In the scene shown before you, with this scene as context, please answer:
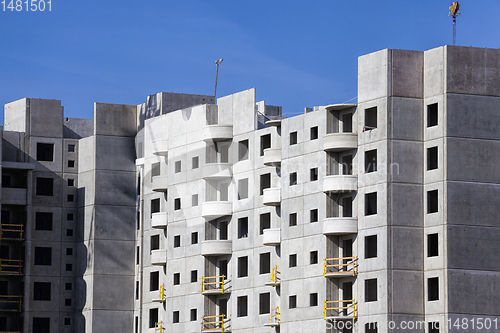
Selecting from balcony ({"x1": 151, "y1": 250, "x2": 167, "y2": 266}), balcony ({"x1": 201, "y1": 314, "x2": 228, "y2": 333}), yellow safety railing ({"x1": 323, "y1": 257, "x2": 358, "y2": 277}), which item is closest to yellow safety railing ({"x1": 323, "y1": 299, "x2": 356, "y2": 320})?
yellow safety railing ({"x1": 323, "y1": 257, "x2": 358, "y2": 277})

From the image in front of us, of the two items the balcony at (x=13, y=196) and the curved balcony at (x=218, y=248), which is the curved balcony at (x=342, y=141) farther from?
the balcony at (x=13, y=196)

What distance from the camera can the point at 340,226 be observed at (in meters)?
87.8

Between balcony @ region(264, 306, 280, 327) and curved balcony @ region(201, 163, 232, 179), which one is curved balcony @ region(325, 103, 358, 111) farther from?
balcony @ region(264, 306, 280, 327)

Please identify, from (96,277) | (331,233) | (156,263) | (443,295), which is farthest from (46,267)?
(443,295)

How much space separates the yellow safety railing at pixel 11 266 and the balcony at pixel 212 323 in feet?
65.2

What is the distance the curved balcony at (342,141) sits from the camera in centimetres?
8844

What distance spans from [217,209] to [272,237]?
310 inches

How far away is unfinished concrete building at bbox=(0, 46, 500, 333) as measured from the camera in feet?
277

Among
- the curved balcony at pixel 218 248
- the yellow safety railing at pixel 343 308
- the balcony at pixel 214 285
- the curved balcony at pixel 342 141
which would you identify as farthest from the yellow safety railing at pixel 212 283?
the curved balcony at pixel 342 141

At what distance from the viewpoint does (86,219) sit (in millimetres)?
112938

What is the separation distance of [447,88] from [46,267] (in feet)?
149

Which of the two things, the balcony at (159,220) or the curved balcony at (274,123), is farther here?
the balcony at (159,220)

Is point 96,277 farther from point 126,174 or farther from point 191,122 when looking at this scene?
point 191,122

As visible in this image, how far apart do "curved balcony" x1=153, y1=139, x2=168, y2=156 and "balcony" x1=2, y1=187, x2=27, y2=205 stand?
518 inches
